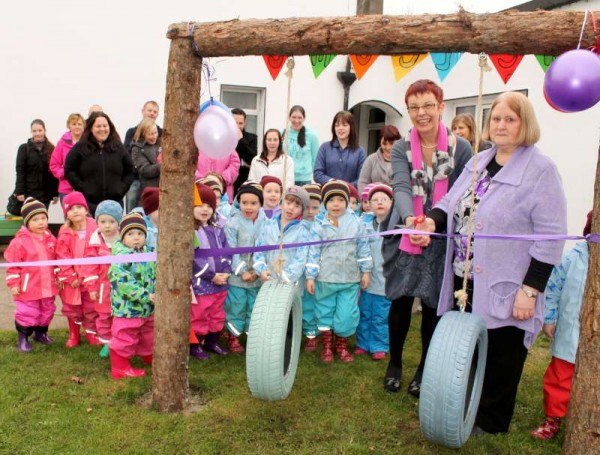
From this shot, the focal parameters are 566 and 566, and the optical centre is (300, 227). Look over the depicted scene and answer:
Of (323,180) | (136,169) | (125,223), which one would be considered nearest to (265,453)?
(125,223)

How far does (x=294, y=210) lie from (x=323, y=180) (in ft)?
5.98

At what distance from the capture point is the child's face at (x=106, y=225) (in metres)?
4.53

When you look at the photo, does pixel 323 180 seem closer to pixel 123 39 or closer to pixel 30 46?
pixel 123 39

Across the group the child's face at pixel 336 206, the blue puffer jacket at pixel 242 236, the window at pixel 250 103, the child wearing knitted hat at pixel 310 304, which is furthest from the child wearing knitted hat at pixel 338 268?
the window at pixel 250 103

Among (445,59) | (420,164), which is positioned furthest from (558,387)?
(445,59)

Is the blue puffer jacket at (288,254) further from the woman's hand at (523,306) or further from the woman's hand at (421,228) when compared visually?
the woman's hand at (523,306)

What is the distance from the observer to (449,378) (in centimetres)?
260

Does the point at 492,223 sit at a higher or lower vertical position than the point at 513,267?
higher

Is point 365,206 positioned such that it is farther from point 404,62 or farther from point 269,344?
point 269,344

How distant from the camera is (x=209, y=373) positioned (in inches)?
158

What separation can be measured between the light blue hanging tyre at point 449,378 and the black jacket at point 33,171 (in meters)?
6.38

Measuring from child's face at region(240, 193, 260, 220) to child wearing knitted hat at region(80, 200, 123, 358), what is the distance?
3.30 ft

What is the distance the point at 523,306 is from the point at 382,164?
Result: 2988 mm

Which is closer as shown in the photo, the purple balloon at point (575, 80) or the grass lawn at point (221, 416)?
the purple balloon at point (575, 80)
